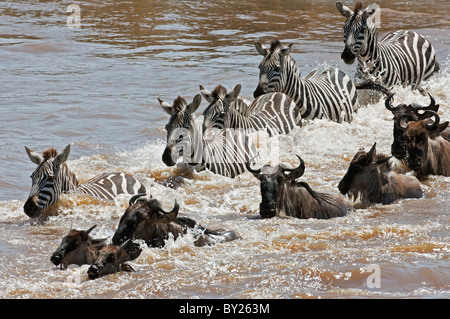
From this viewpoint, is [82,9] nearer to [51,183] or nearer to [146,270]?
[51,183]

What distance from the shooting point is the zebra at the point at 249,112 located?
1139cm

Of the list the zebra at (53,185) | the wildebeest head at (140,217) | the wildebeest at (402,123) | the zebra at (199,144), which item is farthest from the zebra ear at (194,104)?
the wildebeest head at (140,217)

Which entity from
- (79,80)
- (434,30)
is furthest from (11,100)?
(434,30)

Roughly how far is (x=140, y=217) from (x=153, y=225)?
218 mm

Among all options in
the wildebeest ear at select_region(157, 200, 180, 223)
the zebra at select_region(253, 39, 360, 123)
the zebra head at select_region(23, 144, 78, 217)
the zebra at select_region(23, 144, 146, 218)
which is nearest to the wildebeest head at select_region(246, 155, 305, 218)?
the wildebeest ear at select_region(157, 200, 180, 223)

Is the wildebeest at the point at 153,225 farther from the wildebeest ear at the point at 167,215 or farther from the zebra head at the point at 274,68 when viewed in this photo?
the zebra head at the point at 274,68

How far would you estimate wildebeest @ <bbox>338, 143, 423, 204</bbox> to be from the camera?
9.05m

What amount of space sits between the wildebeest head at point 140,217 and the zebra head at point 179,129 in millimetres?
3131

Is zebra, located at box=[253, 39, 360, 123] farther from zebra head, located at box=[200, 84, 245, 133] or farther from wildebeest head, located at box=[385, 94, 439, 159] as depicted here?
wildebeest head, located at box=[385, 94, 439, 159]

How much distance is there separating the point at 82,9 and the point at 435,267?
68.7 feet

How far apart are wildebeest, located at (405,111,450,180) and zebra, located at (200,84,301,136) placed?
243 cm

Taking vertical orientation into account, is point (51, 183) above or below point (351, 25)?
below

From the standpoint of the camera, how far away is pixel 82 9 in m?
26.4

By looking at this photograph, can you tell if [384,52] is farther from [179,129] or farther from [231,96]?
[179,129]
